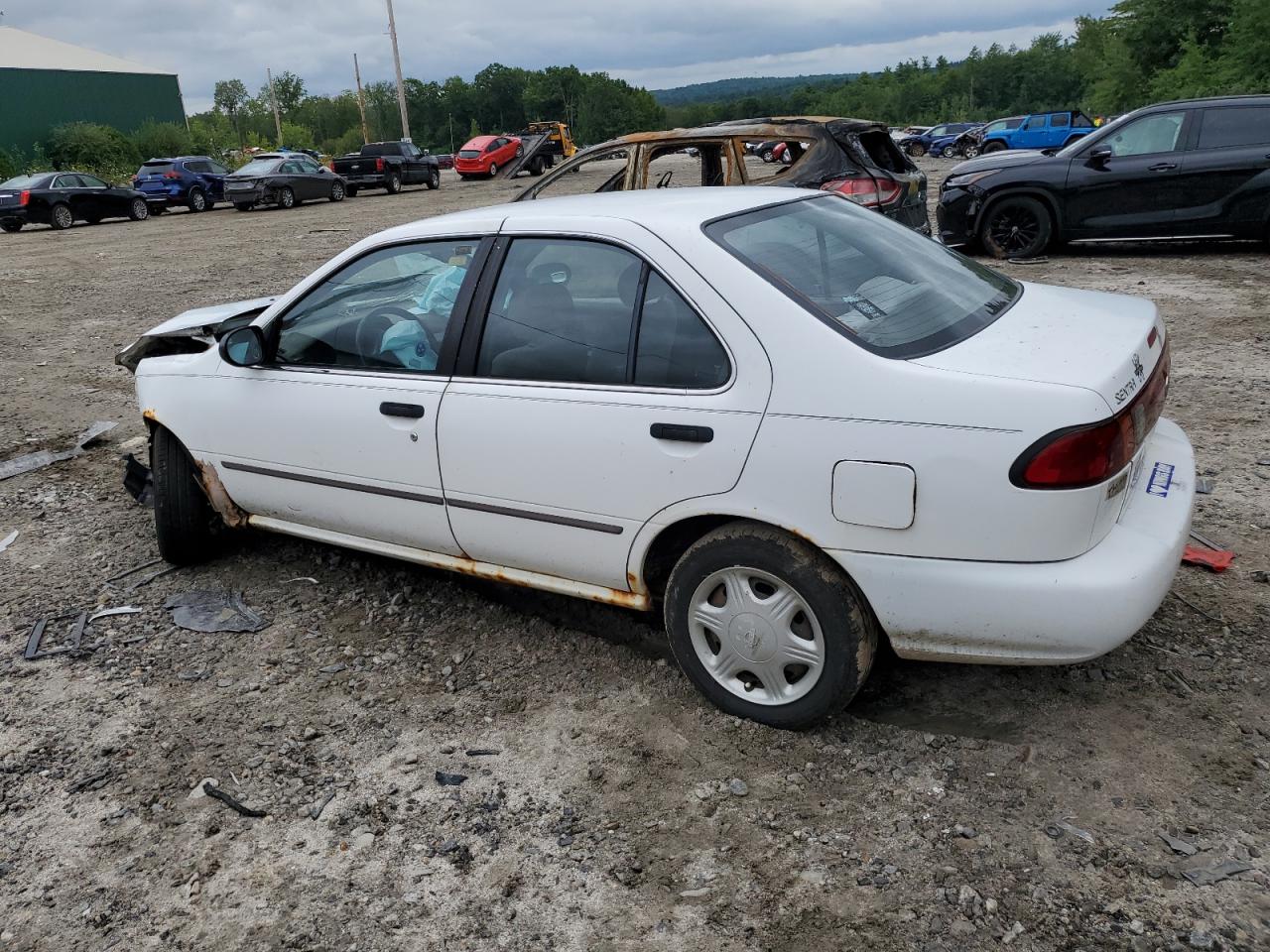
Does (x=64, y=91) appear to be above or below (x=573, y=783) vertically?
above

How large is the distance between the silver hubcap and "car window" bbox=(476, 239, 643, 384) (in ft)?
2.35

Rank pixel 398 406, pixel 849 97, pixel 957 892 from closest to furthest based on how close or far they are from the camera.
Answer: pixel 957 892
pixel 398 406
pixel 849 97

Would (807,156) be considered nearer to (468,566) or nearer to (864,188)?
(864,188)

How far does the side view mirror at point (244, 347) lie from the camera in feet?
13.1

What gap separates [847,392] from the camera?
2727mm

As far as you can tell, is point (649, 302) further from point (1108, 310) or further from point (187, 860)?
point (187, 860)

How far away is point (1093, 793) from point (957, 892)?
0.58m

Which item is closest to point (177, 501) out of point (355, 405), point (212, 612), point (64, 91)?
point (212, 612)

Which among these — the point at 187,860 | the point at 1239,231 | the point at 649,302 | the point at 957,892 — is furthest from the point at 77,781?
the point at 1239,231

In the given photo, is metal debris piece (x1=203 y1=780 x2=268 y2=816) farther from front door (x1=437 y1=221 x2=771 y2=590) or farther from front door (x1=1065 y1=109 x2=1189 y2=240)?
front door (x1=1065 y1=109 x2=1189 y2=240)

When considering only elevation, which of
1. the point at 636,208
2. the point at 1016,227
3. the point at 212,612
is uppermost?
the point at 636,208

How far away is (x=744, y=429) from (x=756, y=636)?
0.64 metres

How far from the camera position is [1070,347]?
2867mm

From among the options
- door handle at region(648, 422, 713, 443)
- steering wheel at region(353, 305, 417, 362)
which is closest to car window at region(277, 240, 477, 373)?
steering wheel at region(353, 305, 417, 362)
